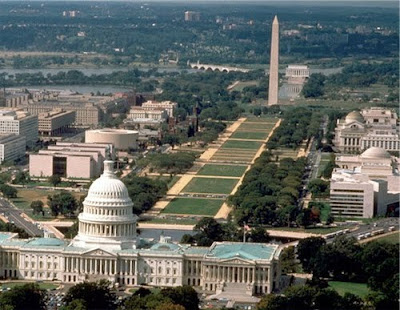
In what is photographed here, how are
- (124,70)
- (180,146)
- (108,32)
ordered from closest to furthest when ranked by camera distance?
(180,146) → (124,70) → (108,32)

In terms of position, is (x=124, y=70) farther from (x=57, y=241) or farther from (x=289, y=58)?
(x=57, y=241)

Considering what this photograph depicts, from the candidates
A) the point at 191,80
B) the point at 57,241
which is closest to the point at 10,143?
the point at 57,241

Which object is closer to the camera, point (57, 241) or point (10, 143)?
point (57, 241)

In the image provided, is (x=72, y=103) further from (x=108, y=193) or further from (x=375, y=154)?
(x=108, y=193)

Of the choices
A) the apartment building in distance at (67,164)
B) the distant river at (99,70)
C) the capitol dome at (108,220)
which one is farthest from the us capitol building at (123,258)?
the distant river at (99,70)

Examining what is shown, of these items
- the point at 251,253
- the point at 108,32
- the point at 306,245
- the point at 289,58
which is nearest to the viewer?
the point at 251,253
